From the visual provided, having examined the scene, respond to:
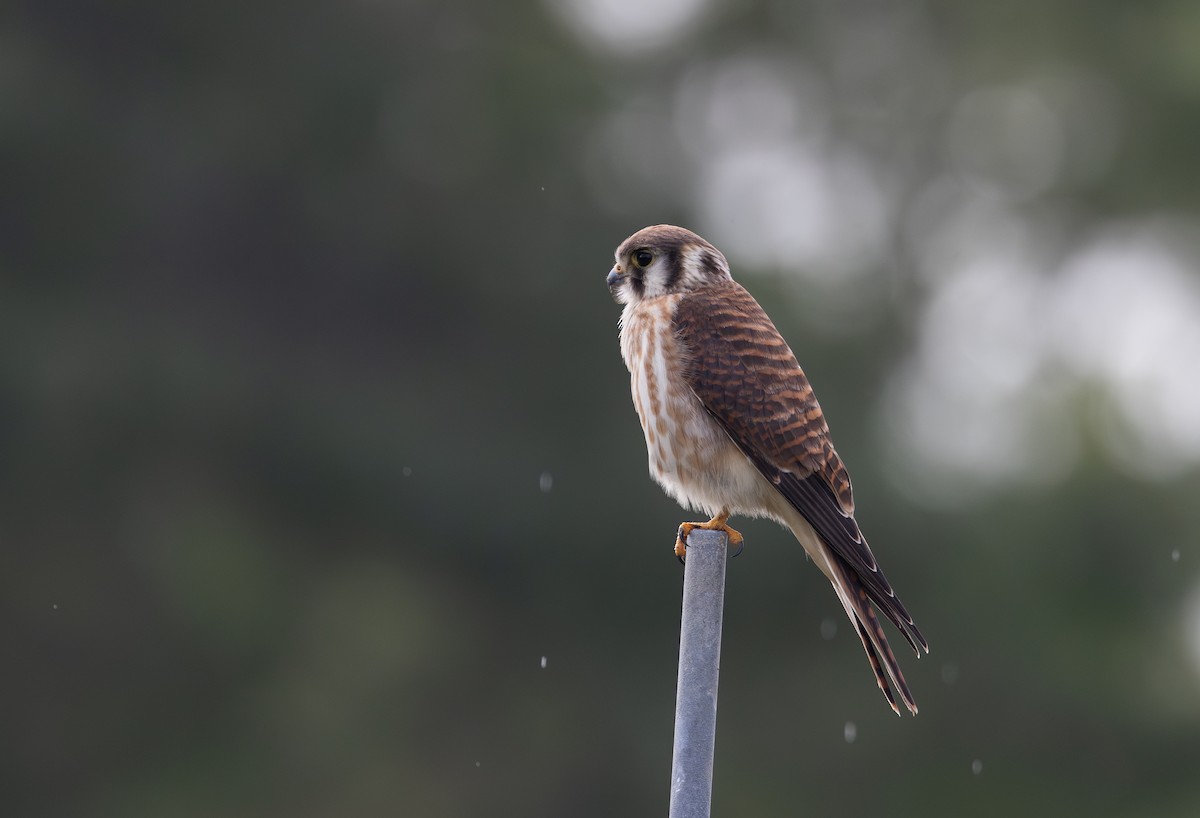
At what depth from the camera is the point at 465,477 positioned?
749 centimetres

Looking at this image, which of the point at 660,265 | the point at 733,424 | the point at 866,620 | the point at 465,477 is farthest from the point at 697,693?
the point at 465,477

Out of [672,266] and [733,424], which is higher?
[672,266]

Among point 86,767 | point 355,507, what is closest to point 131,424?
point 355,507

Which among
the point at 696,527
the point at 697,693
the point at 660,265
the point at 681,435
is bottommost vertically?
the point at 697,693

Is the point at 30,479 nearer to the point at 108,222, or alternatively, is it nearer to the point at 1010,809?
the point at 108,222

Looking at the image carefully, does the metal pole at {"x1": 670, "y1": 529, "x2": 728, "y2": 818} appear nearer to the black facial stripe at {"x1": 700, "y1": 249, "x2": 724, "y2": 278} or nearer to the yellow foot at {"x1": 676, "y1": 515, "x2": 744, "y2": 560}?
the yellow foot at {"x1": 676, "y1": 515, "x2": 744, "y2": 560}

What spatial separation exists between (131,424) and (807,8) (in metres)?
4.53

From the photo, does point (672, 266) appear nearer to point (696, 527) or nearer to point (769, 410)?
point (769, 410)

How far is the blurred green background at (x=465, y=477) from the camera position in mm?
7336

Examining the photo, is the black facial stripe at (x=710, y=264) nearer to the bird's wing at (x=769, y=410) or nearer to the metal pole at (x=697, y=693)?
the bird's wing at (x=769, y=410)

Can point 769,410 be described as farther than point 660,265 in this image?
No

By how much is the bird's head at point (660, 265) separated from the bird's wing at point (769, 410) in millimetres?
164

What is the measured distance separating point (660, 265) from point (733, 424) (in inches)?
19.8

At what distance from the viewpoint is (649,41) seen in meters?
8.76
